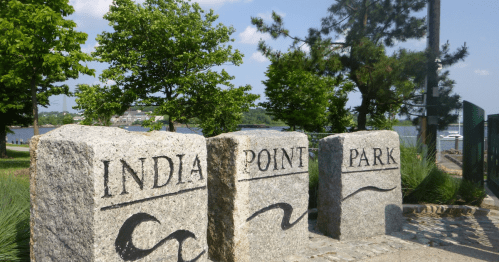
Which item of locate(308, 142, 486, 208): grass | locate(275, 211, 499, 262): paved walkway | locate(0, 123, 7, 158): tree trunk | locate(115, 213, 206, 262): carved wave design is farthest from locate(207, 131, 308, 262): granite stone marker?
locate(0, 123, 7, 158): tree trunk

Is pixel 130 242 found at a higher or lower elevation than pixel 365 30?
lower

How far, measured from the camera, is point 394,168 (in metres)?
5.48

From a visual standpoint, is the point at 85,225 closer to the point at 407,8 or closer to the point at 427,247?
the point at 427,247

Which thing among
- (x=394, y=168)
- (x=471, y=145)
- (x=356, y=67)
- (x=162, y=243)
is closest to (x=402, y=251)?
(x=394, y=168)

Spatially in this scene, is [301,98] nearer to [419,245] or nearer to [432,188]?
[432,188]

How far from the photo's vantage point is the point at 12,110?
71.0 ft

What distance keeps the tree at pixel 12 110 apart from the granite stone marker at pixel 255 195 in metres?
19.8

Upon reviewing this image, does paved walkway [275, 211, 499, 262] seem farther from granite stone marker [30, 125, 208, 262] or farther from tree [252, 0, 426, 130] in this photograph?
tree [252, 0, 426, 130]

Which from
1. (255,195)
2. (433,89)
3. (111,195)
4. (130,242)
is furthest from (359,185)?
(433,89)

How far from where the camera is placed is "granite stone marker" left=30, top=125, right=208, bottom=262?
8.69 ft

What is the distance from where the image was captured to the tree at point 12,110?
20.2m

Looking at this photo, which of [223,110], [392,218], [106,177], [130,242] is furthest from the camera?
[223,110]

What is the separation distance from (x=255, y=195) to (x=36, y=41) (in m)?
11.8

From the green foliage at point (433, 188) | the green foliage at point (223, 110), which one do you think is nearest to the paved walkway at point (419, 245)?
the green foliage at point (433, 188)
